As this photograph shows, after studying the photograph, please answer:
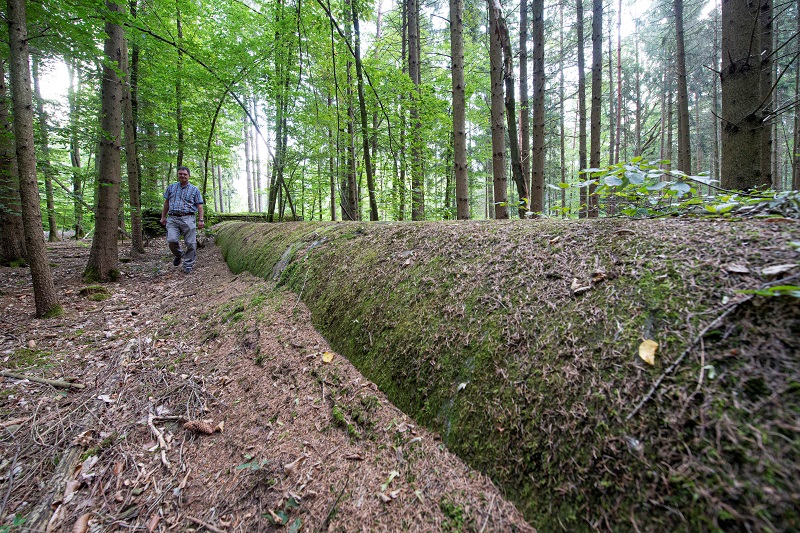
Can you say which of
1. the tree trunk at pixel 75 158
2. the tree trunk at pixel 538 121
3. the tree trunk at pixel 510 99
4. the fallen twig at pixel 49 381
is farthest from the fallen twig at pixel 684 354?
the tree trunk at pixel 75 158

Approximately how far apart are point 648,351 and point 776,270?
0.51m

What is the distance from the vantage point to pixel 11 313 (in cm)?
425

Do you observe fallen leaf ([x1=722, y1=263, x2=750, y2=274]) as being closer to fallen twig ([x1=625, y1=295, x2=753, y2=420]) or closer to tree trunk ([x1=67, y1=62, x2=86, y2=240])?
fallen twig ([x1=625, y1=295, x2=753, y2=420])

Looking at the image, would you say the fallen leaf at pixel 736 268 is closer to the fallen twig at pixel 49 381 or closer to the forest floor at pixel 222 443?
the forest floor at pixel 222 443

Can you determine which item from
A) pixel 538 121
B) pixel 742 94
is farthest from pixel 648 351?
pixel 538 121

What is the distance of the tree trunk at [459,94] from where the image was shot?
491cm

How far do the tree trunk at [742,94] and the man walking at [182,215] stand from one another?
8.77 meters

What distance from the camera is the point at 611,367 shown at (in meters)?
1.25

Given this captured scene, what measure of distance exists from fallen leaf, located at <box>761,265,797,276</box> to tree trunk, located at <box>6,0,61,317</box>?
20.6 ft

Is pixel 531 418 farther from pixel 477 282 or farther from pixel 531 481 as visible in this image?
pixel 477 282

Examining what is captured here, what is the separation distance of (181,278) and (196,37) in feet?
35.8

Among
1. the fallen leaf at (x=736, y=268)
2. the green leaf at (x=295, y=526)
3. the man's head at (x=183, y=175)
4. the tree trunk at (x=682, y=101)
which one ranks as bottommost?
the green leaf at (x=295, y=526)

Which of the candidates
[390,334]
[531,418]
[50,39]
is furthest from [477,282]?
[50,39]

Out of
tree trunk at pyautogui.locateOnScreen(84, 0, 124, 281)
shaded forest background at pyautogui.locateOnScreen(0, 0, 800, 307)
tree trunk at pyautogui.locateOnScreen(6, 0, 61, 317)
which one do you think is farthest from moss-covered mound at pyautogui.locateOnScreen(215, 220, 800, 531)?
tree trunk at pyautogui.locateOnScreen(84, 0, 124, 281)
